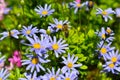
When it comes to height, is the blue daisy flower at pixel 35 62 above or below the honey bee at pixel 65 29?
below

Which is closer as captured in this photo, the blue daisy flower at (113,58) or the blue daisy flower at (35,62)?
the blue daisy flower at (35,62)

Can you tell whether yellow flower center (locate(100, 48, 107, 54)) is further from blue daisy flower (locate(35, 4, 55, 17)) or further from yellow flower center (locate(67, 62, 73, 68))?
blue daisy flower (locate(35, 4, 55, 17))

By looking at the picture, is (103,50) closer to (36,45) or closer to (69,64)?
(69,64)

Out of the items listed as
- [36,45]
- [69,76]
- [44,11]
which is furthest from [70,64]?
[44,11]

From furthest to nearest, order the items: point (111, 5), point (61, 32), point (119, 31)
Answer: point (111, 5), point (119, 31), point (61, 32)

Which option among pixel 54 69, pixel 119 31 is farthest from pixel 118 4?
pixel 54 69

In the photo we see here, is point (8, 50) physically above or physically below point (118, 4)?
below

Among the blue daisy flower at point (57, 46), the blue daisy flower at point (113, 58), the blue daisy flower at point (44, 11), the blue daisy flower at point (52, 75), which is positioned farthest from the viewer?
the blue daisy flower at point (44, 11)

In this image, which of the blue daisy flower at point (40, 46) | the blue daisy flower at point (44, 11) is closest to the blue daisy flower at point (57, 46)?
the blue daisy flower at point (40, 46)

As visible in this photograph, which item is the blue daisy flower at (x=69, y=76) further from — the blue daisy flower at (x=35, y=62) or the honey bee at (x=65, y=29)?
the honey bee at (x=65, y=29)

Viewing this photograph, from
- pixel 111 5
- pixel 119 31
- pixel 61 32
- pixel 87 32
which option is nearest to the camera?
pixel 61 32

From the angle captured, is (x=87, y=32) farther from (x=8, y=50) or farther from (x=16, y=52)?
(x=8, y=50)
